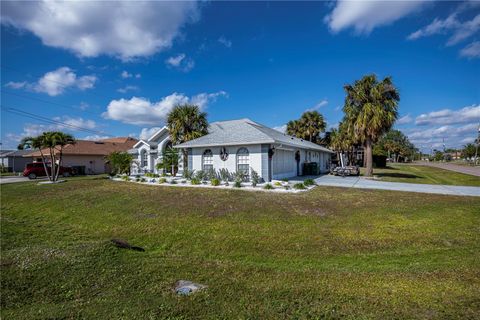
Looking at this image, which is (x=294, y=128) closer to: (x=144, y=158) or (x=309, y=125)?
(x=309, y=125)

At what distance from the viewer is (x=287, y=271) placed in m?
5.27

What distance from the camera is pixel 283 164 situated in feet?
65.3

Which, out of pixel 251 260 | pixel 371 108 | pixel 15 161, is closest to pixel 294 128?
pixel 371 108

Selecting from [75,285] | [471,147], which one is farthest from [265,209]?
[471,147]

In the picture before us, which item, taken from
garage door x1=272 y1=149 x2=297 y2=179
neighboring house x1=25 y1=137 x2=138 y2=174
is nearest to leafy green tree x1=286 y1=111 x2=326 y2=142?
garage door x1=272 y1=149 x2=297 y2=179

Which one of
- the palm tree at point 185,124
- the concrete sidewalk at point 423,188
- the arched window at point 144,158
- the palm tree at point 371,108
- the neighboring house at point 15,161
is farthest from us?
the neighboring house at point 15,161

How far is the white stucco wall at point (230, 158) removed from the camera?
1769 cm

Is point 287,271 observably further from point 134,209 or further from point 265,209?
point 134,209

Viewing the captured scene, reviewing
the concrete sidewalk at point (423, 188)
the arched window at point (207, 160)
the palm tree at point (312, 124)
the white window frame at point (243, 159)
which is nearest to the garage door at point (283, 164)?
the white window frame at point (243, 159)

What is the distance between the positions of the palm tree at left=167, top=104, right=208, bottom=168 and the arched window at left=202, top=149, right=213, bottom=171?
3.87 meters

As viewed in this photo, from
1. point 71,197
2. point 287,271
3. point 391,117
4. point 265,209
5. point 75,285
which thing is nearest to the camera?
point 75,285

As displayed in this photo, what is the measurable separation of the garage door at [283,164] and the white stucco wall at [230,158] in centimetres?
134

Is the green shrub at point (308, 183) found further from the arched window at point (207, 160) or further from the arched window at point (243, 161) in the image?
the arched window at point (207, 160)

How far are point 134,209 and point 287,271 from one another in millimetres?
8103
